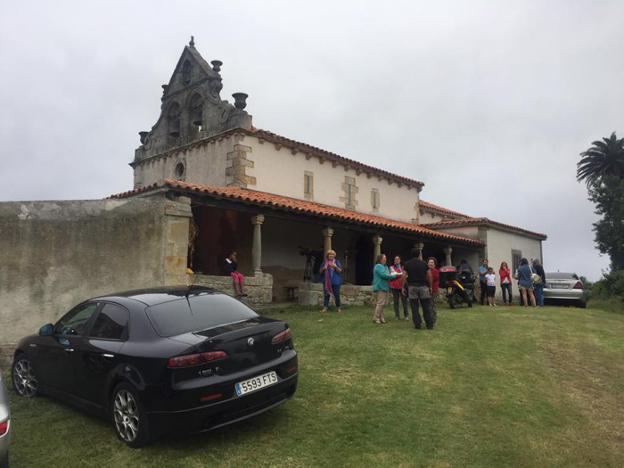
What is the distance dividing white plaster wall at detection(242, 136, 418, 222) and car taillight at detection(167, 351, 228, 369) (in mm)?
12703

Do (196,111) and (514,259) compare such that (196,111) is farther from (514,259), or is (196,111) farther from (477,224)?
(514,259)

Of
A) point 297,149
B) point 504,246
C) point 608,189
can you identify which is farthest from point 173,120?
point 608,189

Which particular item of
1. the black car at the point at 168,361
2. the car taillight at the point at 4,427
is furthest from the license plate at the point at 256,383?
the car taillight at the point at 4,427

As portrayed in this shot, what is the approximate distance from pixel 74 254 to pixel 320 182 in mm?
11692

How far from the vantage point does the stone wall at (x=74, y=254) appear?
8625 mm

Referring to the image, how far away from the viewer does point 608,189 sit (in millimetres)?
31375

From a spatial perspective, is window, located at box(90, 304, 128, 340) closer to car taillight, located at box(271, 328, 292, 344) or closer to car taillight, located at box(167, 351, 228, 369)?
car taillight, located at box(167, 351, 228, 369)

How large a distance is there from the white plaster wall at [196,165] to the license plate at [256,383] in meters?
12.8

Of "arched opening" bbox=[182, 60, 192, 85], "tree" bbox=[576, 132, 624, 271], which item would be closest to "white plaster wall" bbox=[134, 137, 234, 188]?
"arched opening" bbox=[182, 60, 192, 85]

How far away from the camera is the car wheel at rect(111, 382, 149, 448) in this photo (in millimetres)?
4480

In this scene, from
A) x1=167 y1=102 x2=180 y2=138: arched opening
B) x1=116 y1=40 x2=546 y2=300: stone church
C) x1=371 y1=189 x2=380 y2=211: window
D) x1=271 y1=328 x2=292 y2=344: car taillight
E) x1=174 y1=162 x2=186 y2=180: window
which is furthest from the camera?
x1=371 y1=189 x2=380 y2=211: window

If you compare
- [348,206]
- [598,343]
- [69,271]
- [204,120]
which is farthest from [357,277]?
[69,271]

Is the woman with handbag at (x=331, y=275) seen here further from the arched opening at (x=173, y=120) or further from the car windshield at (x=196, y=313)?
the arched opening at (x=173, y=120)

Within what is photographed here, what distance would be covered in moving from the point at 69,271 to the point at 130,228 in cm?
138
